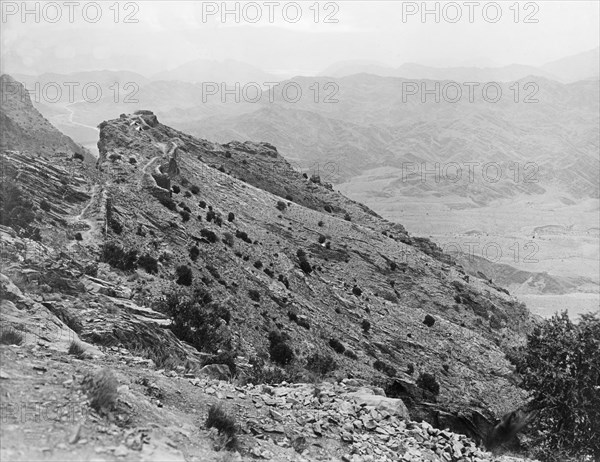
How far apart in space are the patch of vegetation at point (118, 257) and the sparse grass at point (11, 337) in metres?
13.9

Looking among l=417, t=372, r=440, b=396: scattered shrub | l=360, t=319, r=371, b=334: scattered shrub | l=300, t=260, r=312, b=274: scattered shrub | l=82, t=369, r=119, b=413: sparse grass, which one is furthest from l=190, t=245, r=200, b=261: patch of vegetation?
l=82, t=369, r=119, b=413: sparse grass

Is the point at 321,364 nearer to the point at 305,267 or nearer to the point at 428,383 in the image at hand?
the point at 428,383

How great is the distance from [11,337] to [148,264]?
54.4 ft

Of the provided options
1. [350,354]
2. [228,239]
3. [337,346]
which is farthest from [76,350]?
[228,239]

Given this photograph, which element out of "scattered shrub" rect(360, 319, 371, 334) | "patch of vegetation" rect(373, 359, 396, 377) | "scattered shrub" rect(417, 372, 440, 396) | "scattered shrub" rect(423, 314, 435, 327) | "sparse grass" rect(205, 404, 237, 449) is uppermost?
"sparse grass" rect(205, 404, 237, 449)

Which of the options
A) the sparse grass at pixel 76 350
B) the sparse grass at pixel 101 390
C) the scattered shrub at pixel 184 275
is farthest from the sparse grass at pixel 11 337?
the scattered shrub at pixel 184 275

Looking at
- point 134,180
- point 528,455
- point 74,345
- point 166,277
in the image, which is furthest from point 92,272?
point 528,455

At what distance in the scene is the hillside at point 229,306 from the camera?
12109 mm

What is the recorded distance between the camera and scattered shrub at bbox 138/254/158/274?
28375mm

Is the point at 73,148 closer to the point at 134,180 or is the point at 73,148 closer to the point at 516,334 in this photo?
the point at 134,180

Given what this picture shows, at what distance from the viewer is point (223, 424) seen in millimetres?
11055

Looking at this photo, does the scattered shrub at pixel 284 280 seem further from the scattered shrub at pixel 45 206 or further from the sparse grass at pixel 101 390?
the sparse grass at pixel 101 390

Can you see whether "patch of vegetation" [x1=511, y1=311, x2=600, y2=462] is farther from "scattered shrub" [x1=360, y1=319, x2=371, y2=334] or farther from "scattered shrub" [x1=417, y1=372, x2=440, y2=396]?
"scattered shrub" [x1=360, y1=319, x2=371, y2=334]

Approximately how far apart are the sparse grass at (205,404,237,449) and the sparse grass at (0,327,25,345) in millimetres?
5499
